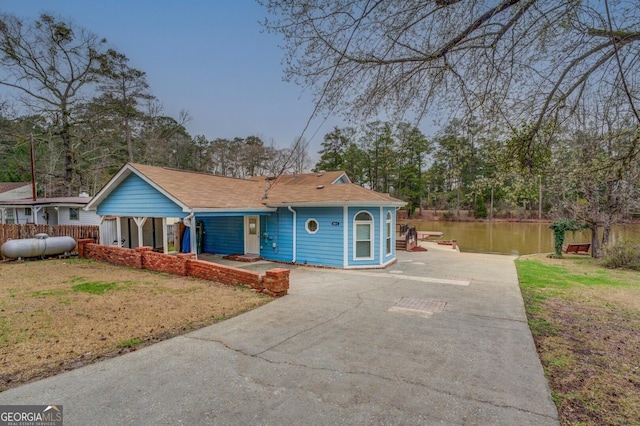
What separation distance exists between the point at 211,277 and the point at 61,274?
4.87 m

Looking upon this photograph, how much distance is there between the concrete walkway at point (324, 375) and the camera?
2893 millimetres

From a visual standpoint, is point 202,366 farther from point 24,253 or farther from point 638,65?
point 24,253

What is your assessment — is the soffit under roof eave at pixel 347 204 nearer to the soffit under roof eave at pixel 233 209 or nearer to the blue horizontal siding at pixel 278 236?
the blue horizontal siding at pixel 278 236

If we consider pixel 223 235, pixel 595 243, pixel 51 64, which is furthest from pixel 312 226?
pixel 51 64

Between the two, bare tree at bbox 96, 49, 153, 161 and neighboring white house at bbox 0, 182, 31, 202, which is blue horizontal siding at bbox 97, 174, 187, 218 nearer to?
bare tree at bbox 96, 49, 153, 161

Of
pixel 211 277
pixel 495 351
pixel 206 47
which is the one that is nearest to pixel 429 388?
pixel 495 351

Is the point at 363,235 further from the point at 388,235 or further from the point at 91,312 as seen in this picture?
the point at 91,312

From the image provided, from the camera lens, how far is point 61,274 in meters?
9.37

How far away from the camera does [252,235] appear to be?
42.7 ft

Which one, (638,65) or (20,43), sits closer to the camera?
(638,65)

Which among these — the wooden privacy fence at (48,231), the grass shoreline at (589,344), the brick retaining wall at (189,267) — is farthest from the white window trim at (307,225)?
Result: the wooden privacy fence at (48,231)

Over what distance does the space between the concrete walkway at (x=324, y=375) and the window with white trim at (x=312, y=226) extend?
5412 mm

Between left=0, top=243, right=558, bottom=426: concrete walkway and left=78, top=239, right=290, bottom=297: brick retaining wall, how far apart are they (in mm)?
Result: 977

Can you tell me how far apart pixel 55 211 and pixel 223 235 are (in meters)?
→ 12.5
